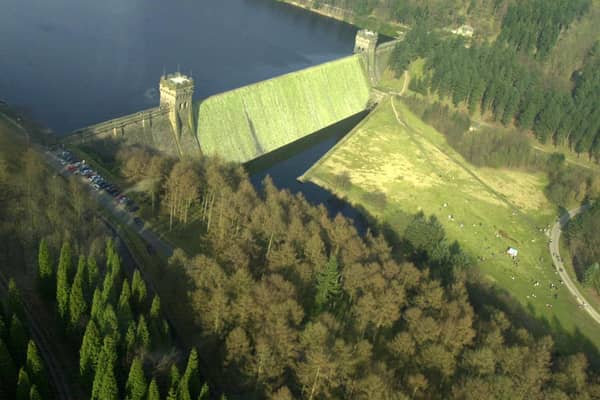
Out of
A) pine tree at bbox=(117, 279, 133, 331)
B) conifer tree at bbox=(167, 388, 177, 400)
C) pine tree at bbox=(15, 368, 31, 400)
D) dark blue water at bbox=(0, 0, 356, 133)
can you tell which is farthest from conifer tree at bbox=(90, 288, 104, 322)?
dark blue water at bbox=(0, 0, 356, 133)

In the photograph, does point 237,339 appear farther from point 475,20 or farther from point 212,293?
point 475,20

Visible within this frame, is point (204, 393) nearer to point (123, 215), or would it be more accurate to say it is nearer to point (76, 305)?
point (76, 305)

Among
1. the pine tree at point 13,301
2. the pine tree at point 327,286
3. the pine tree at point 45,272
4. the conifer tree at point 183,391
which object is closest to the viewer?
the conifer tree at point 183,391

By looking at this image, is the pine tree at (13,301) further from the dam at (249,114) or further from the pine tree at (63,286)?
the dam at (249,114)

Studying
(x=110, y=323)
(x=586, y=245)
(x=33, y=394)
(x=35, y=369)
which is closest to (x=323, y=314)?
(x=110, y=323)

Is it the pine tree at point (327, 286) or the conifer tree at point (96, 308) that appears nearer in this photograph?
the conifer tree at point (96, 308)

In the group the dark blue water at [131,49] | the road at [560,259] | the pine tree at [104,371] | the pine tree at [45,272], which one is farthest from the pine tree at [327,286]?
the dark blue water at [131,49]

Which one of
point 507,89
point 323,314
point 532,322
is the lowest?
point 532,322

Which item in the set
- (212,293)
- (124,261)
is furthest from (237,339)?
(124,261)
